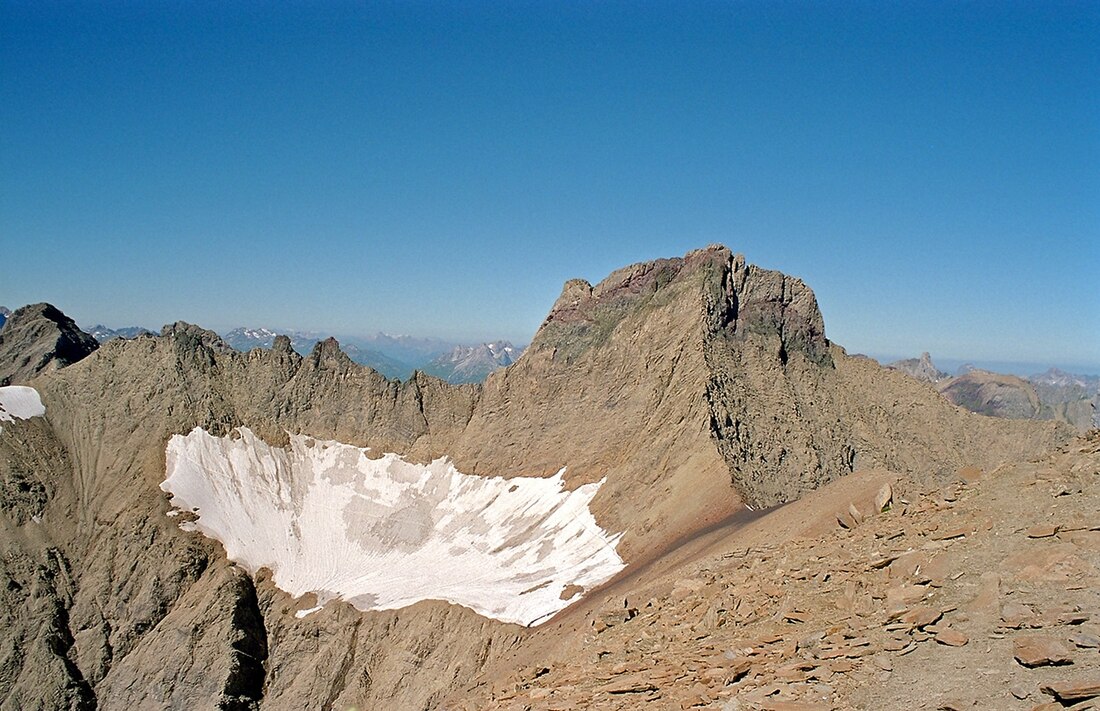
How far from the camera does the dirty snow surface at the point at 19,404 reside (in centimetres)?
8224

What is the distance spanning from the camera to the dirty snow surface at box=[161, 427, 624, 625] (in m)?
61.8

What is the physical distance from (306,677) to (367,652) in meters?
5.14

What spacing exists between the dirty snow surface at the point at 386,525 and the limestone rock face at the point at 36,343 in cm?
4179

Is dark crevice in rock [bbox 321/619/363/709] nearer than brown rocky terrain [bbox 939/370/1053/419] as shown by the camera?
Yes

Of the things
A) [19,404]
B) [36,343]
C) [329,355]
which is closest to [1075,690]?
[329,355]

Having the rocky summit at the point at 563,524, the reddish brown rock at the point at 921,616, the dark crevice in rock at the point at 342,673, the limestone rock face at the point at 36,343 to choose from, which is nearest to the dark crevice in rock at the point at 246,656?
the rocky summit at the point at 563,524

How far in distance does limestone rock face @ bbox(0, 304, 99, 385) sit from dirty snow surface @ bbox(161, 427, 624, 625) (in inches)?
1645

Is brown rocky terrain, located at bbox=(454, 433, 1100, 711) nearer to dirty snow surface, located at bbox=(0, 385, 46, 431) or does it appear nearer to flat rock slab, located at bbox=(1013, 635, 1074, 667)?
flat rock slab, located at bbox=(1013, 635, 1074, 667)

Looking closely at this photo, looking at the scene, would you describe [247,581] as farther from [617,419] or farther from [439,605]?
[617,419]

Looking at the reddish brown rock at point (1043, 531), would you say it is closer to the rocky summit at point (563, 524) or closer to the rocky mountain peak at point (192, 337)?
the rocky summit at point (563, 524)

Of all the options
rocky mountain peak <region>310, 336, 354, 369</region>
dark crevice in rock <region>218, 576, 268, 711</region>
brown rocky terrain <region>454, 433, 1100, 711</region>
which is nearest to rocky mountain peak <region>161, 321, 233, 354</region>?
rocky mountain peak <region>310, 336, 354, 369</region>

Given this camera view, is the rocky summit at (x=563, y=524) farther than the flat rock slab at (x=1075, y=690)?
Yes

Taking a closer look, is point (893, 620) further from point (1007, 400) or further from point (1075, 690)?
point (1007, 400)

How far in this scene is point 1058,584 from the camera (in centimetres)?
1457
